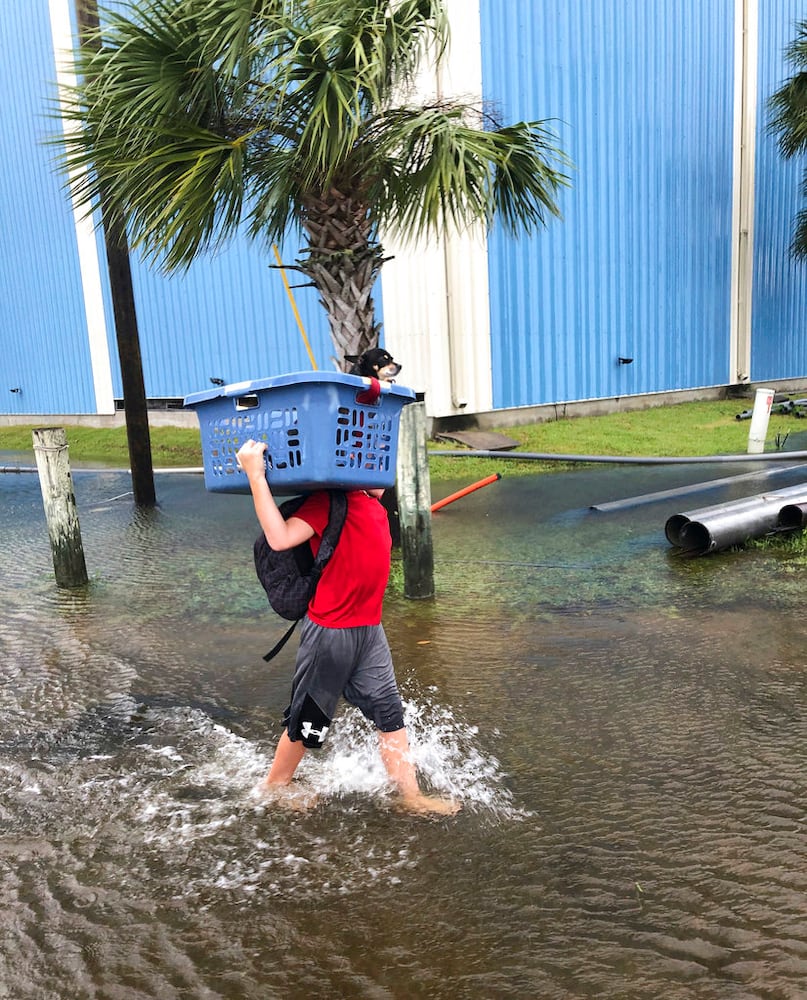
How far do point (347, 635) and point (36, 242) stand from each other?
1668cm

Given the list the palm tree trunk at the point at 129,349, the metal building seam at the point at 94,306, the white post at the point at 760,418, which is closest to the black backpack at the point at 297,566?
the palm tree trunk at the point at 129,349

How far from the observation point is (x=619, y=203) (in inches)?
575

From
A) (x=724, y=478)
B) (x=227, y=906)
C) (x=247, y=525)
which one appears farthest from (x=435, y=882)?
(x=724, y=478)

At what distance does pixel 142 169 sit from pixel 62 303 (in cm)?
1220

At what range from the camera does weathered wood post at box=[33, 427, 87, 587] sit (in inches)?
249

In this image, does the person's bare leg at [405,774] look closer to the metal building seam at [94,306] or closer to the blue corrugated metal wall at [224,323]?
the blue corrugated metal wall at [224,323]

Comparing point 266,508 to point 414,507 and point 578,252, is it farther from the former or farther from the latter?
point 578,252

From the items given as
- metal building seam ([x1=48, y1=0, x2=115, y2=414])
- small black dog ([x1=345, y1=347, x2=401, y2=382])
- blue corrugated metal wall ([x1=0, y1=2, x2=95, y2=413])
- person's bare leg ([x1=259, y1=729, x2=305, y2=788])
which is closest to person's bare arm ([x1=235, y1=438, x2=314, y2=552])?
small black dog ([x1=345, y1=347, x2=401, y2=382])

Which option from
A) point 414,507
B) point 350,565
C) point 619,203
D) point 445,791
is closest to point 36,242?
point 619,203

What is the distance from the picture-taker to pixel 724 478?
9.51 m

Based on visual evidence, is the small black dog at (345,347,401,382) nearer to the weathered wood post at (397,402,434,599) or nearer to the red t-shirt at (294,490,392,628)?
the red t-shirt at (294,490,392,628)

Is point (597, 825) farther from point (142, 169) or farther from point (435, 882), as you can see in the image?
point (142, 169)

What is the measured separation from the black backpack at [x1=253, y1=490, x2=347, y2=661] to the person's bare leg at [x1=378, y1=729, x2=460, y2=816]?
1.91 feet

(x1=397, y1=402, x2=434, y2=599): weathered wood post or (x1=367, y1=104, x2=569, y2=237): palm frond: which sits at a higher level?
(x1=367, y1=104, x2=569, y2=237): palm frond
